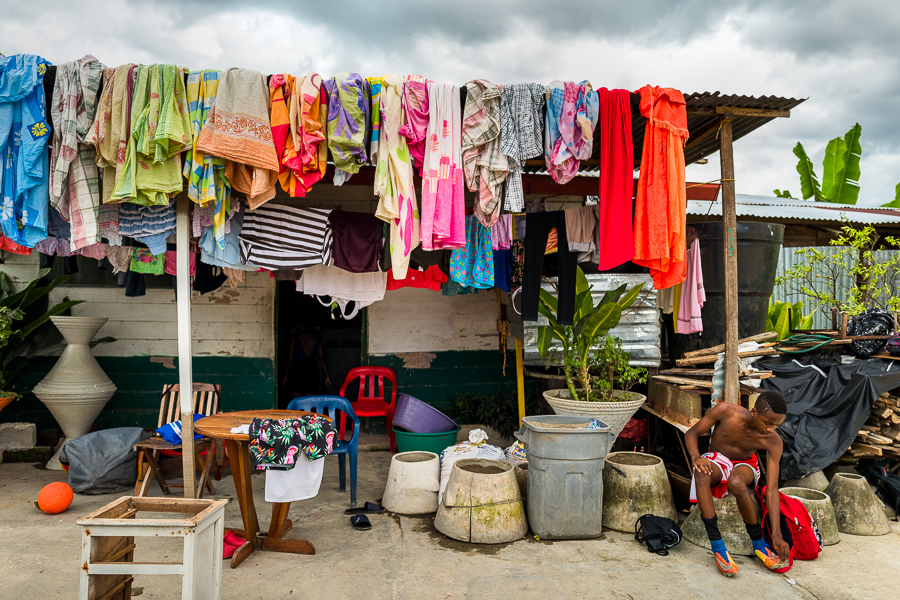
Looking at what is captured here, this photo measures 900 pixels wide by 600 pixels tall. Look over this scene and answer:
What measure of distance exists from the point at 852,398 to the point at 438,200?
4065mm

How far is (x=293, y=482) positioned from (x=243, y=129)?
250cm

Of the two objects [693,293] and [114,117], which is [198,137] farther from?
[693,293]

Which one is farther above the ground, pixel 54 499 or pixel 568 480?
pixel 568 480

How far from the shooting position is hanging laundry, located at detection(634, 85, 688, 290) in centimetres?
446

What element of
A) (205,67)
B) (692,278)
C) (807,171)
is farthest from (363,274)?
(807,171)

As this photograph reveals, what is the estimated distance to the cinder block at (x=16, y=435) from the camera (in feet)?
21.7

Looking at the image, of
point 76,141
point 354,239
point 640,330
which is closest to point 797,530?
point 640,330

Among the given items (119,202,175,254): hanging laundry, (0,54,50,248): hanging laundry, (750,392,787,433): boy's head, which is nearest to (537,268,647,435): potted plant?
(750,392,787,433): boy's head

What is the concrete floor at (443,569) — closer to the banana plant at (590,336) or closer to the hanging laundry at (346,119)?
the banana plant at (590,336)

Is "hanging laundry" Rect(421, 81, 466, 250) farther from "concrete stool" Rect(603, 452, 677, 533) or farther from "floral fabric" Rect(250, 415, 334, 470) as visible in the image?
"concrete stool" Rect(603, 452, 677, 533)

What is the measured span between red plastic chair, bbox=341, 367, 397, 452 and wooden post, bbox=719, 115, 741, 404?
3714 millimetres

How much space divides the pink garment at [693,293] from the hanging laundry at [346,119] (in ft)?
11.4

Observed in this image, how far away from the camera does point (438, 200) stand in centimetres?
446

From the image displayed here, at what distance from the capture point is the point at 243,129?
161 inches
